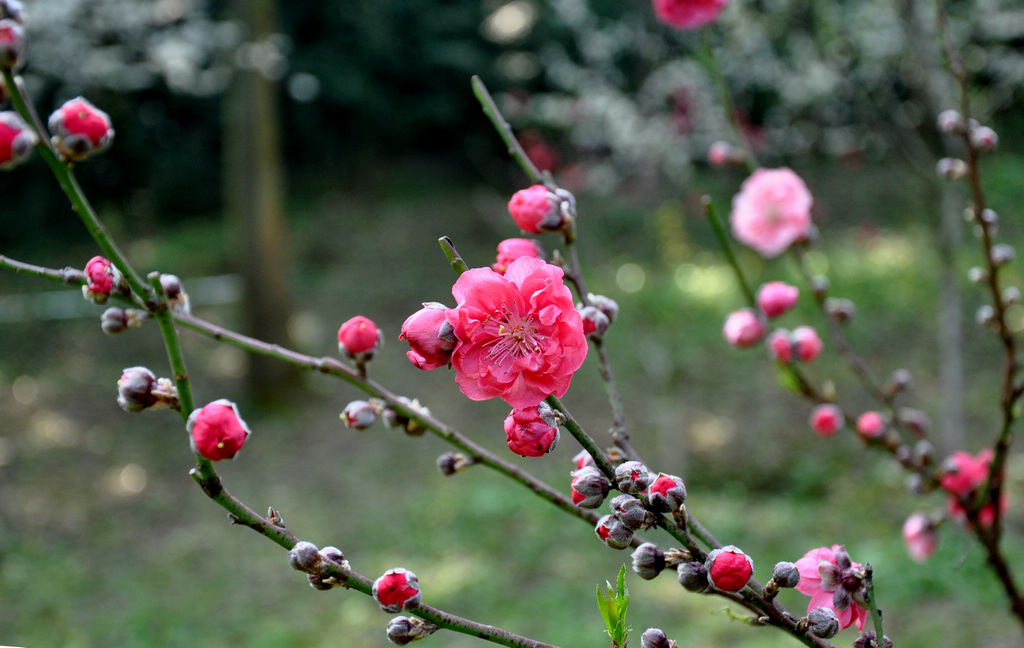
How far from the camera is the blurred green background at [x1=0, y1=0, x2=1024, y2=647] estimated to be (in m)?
3.39

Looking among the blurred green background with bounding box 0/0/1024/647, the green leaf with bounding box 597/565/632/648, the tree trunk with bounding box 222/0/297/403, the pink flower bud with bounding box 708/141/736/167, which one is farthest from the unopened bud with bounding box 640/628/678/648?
the tree trunk with bounding box 222/0/297/403

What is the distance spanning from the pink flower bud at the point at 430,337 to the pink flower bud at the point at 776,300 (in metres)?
0.78

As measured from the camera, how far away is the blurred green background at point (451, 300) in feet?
11.1

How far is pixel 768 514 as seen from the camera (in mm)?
3797

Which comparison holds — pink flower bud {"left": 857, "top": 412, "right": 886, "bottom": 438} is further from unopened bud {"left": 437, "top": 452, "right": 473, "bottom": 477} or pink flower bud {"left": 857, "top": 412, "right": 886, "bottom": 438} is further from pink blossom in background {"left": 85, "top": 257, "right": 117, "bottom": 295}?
pink blossom in background {"left": 85, "top": 257, "right": 117, "bottom": 295}

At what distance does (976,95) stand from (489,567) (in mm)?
3922

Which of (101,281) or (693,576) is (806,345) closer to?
(693,576)

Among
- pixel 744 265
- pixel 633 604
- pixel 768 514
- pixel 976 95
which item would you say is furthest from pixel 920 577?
pixel 744 265

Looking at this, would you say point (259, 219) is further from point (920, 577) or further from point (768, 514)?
point (920, 577)

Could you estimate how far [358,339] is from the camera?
73 centimetres

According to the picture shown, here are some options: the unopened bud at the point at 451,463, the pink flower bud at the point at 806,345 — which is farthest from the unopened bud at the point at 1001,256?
the unopened bud at the point at 451,463

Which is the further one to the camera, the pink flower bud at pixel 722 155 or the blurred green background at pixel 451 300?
the blurred green background at pixel 451 300

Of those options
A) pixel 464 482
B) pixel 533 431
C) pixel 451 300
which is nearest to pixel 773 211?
pixel 533 431

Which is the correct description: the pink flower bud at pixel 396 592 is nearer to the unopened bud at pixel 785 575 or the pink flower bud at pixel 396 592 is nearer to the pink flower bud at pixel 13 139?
the unopened bud at pixel 785 575
